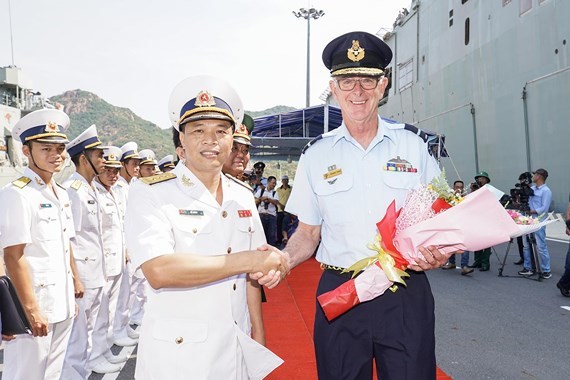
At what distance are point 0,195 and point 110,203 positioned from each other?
166cm

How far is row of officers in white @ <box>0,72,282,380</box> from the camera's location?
172 centimetres

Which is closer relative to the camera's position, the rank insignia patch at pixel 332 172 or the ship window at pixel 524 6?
the rank insignia patch at pixel 332 172

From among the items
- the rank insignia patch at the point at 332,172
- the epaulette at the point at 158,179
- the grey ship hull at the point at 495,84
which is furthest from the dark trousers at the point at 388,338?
the grey ship hull at the point at 495,84

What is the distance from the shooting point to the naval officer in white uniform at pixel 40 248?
2.85m

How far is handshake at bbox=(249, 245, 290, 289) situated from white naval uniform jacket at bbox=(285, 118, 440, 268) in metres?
0.46

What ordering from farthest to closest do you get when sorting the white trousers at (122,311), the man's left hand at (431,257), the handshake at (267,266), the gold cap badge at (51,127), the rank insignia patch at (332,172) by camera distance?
the white trousers at (122,311)
the gold cap badge at (51,127)
the rank insignia patch at (332,172)
the man's left hand at (431,257)
the handshake at (267,266)

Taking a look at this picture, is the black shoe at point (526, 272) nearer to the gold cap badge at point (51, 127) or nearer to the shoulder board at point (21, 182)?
the gold cap badge at point (51, 127)

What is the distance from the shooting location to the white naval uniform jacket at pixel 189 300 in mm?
1694

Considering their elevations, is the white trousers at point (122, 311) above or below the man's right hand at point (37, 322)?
below

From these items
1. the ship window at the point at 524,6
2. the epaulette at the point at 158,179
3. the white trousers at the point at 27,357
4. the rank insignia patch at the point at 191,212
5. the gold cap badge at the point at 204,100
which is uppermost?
the ship window at the point at 524,6

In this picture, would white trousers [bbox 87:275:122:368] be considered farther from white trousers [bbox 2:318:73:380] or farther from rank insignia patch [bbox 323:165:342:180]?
rank insignia patch [bbox 323:165:342:180]

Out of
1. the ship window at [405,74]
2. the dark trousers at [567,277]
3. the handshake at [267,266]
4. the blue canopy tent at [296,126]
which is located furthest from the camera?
the ship window at [405,74]

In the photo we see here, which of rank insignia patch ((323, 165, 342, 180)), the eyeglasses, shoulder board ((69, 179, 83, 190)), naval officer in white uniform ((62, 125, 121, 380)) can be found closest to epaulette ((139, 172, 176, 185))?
rank insignia patch ((323, 165, 342, 180))

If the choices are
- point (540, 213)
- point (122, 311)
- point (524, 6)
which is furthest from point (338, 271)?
point (524, 6)
